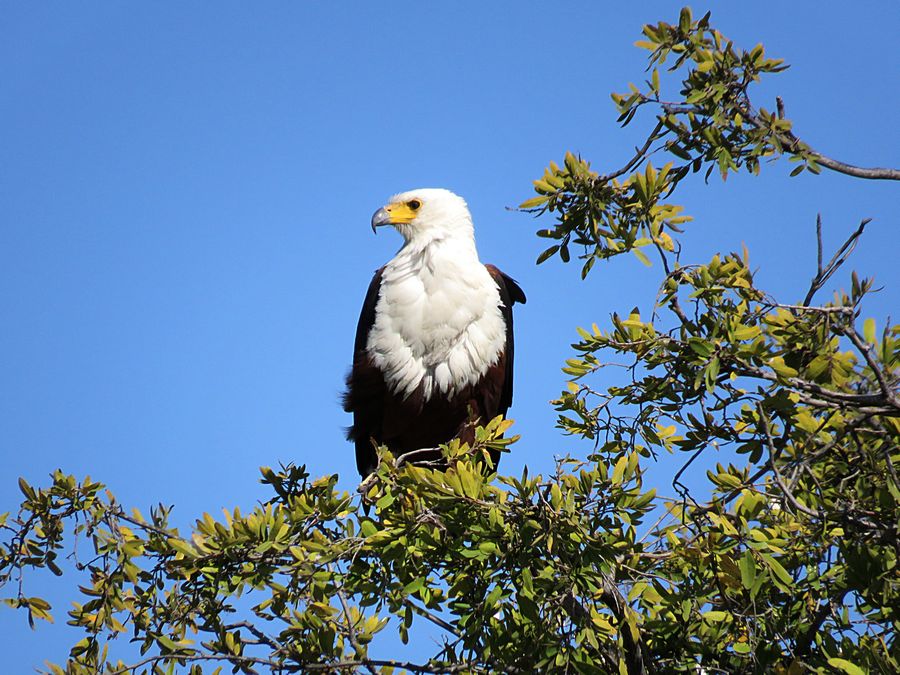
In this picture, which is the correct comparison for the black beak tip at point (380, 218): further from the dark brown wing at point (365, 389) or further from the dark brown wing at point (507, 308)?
the dark brown wing at point (507, 308)

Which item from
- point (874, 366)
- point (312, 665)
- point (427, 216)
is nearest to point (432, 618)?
point (312, 665)

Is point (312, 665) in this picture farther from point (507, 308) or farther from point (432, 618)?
point (507, 308)

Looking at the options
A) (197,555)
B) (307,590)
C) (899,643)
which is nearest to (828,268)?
(899,643)

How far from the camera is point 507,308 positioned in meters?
5.42

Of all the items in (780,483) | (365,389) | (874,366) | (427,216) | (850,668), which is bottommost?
(850,668)

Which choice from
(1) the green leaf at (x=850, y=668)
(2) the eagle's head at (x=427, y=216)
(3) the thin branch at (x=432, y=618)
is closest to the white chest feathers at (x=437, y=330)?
(2) the eagle's head at (x=427, y=216)

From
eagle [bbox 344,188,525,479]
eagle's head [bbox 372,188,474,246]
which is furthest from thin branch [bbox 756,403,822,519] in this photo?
eagle's head [bbox 372,188,474,246]

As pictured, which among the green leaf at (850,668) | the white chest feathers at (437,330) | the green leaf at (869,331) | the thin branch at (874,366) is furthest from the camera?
the white chest feathers at (437,330)

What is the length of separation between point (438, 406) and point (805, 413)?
280 cm

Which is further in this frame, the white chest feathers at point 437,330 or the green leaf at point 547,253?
the white chest feathers at point 437,330

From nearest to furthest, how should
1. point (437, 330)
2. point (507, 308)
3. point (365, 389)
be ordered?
point (437, 330) < point (365, 389) < point (507, 308)

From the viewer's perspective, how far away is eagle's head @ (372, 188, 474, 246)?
18.0ft

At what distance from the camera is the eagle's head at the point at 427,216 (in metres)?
5.49

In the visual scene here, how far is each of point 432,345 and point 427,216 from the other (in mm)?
916
